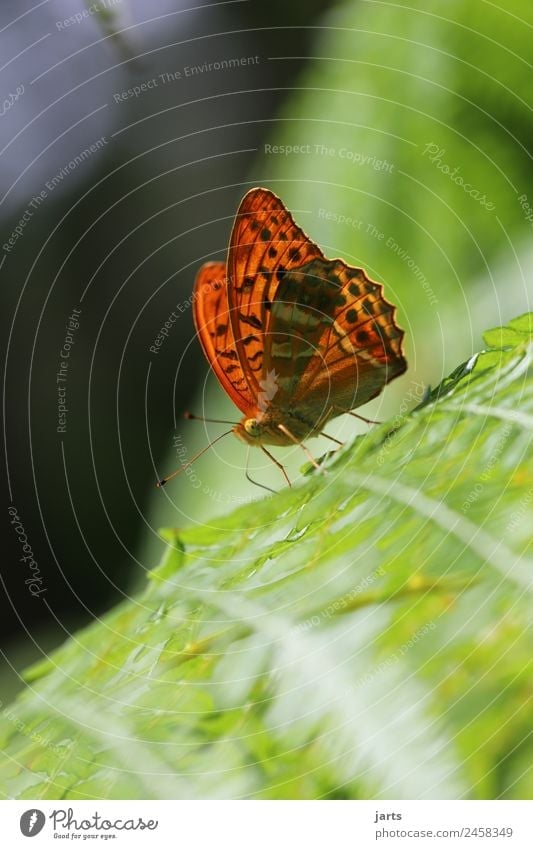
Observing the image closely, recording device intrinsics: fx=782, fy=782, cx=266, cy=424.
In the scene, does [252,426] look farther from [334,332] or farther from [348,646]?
[348,646]

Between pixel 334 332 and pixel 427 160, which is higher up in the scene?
pixel 427 160

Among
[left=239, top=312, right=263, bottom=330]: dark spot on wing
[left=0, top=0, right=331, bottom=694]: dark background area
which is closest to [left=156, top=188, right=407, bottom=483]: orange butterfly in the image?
[left=239, top=312, right=263, bottom=330]: dark spot on wing

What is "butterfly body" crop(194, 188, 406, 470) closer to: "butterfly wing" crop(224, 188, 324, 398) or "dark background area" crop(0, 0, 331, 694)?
"butterfly wing" crop(224, 188, 324, 398)

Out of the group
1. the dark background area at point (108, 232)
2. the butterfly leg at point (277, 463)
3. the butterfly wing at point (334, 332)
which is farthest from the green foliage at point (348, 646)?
the dark background area at point (108, 232)

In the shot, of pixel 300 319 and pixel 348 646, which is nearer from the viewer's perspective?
pixel 348 646

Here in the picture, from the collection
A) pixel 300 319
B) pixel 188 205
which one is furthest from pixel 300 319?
pixel 188 205

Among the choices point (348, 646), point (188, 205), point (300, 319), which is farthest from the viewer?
point (188, 205)

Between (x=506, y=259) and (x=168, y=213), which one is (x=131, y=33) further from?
(x=506, y=259)
